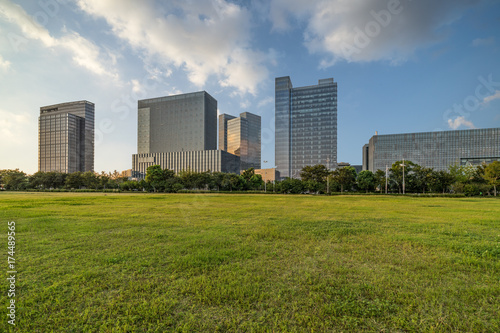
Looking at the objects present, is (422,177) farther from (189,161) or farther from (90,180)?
(189,161)

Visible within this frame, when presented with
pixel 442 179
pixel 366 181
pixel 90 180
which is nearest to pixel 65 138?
pixel 90 180

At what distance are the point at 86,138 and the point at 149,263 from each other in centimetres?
17712

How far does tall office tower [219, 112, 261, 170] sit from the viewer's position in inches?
6619

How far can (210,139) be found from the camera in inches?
5438

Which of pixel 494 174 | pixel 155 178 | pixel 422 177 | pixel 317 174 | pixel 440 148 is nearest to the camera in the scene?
pixel 494 174

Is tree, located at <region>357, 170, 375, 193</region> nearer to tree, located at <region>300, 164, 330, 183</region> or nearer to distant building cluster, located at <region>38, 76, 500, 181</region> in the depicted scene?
tree, located at <region>300, 164, 330, 183</region>

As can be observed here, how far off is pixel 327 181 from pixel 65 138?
15716 cm

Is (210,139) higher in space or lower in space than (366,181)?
higher

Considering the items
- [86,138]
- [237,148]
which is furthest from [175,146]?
[86,138]

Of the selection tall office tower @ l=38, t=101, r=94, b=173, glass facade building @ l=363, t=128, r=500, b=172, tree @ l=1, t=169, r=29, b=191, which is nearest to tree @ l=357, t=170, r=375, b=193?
glass facade building @ l=363, t=128, r=500, b=172

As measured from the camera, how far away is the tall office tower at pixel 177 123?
132375mm

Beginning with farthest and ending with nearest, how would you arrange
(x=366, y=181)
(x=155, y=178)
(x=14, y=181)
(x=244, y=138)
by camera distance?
(x=244, y=138) < (x=14, y=181) < (x=155, y=178) < (x=366, y=181)

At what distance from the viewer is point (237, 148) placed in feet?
557

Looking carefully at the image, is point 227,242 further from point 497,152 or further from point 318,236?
point 497,152
